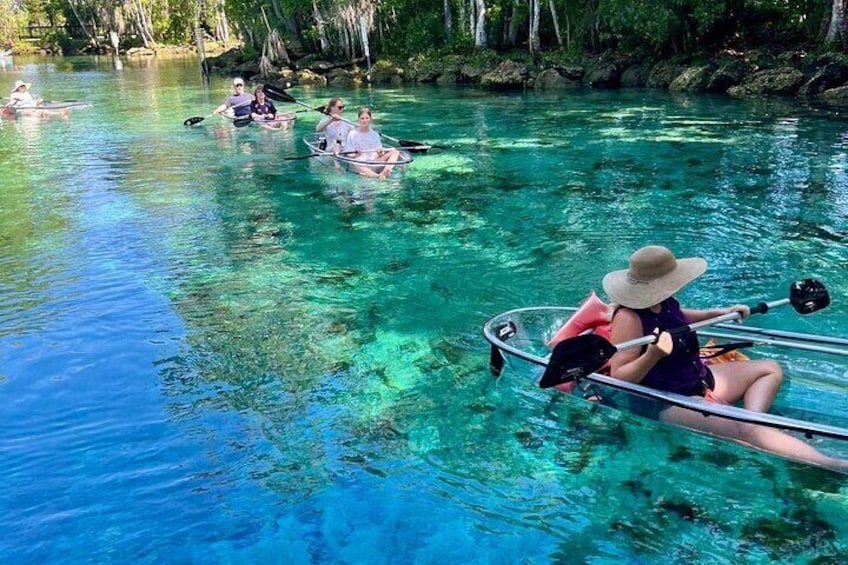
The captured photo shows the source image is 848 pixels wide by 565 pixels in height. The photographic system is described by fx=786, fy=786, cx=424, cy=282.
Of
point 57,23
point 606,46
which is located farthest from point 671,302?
point 57,23

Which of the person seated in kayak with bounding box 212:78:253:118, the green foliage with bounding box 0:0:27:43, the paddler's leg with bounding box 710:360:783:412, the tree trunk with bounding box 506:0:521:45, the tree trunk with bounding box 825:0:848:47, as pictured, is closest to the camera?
the paddler's leg with bounding box 710:360:783:412

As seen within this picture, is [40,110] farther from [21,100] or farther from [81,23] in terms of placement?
[81,23]

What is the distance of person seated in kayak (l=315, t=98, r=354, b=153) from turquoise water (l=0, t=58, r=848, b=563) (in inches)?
28.9

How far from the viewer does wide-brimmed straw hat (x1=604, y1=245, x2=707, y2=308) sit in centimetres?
530

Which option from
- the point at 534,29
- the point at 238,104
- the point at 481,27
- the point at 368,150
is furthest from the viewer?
the point at 481,27

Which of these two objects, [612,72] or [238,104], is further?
[612,72]

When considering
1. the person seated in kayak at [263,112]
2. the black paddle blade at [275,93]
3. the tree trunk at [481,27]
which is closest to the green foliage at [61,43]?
the tree trunk at [481,27]

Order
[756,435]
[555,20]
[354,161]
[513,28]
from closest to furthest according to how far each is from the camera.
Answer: [756,435], [354,161], [555,20], [513,28]

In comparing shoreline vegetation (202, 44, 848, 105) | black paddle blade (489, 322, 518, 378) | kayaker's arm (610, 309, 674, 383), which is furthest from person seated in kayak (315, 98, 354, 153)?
shoreline vegetation (202, 44, 848, 105)

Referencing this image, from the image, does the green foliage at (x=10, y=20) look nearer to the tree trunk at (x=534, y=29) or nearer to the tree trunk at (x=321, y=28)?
the tree trunk at (x=321, y=28)

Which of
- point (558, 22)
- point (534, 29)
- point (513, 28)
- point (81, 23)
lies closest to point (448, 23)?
point (513, 28)

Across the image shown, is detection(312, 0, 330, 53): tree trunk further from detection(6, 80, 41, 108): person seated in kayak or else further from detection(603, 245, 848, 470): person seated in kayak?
detection(603, 245, 848, 470): person seated in kayak

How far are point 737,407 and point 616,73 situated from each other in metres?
28.0

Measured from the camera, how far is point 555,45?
3825cm
